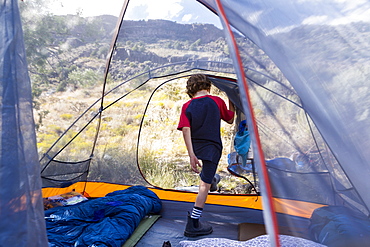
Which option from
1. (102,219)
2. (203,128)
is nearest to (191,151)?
(203,128)

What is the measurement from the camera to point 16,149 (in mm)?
1653

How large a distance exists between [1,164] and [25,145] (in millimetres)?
126

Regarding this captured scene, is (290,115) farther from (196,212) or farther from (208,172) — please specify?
(196,212)

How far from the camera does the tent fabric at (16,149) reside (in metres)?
1.62

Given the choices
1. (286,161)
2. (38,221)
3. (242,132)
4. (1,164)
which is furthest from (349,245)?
(242,132)

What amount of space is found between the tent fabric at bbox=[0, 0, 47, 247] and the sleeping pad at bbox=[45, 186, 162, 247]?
102 cm

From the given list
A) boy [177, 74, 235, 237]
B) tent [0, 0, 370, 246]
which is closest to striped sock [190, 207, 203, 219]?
boy [177, 74, 235, 237]

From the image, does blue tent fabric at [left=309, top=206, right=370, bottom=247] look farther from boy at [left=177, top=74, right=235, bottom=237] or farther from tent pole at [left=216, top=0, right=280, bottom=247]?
boy at [left=177, top=74, right=235, bottom=237]

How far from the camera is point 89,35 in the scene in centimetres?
340

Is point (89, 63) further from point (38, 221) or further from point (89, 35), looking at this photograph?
point (38, 221)

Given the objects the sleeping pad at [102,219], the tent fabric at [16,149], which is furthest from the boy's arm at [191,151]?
the tent fabric at [16,149]

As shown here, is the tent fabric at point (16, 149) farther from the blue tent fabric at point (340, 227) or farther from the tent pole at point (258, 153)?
the blue tent fabric at point (340, 227)

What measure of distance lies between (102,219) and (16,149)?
5.21ft

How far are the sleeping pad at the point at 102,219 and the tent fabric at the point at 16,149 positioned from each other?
1018 mm
